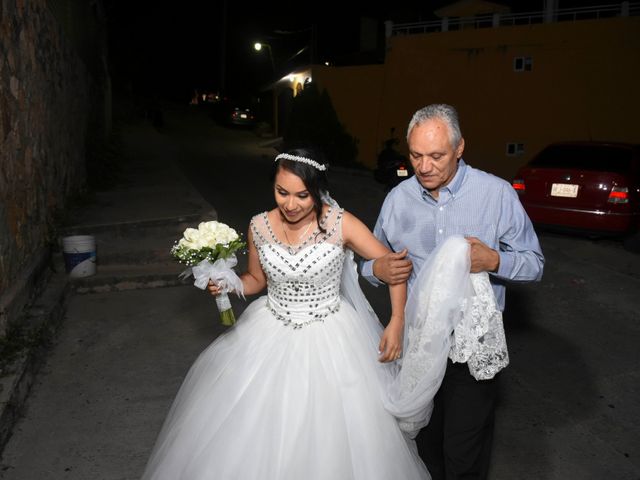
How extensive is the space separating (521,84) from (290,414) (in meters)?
16.6

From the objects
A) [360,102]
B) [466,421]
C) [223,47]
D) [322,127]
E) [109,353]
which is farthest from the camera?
[223,47]

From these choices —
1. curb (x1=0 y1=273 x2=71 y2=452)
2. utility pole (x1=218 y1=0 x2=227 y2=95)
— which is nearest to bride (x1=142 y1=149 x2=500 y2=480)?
curb (x1=0 y1=273 x2=71 y2=452)

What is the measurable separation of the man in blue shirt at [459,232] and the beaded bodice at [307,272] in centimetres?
25

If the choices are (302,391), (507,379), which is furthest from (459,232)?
(507,379)

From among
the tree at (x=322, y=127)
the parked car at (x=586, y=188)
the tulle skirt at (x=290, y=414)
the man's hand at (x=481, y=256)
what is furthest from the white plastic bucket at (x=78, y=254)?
the tree at (x=322, y=127)

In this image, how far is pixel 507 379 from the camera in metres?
4.93

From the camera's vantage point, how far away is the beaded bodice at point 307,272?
3158 millimetres

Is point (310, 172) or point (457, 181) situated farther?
point (310, 172)

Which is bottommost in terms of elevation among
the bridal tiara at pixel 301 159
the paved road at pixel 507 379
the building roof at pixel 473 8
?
the paved road at pixel 507 379

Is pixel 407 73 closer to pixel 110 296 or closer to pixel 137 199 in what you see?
pixel 137 199

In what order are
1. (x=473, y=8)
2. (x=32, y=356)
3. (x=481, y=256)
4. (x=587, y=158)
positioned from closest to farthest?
(x=481, y=256), (x=32, y=356), (x=587, y=158), (x=473, y=8)

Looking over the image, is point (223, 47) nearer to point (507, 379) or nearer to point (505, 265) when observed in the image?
point (507, 379)

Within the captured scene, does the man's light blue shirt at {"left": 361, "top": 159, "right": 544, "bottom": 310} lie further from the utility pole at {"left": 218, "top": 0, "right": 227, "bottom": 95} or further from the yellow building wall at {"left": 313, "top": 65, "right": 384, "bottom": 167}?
the utility pole at {"left": 218, "top": 0, "right": 227, "bottom": 95}

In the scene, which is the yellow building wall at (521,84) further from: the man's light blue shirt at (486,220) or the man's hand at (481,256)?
the man's hand at (481,256)
